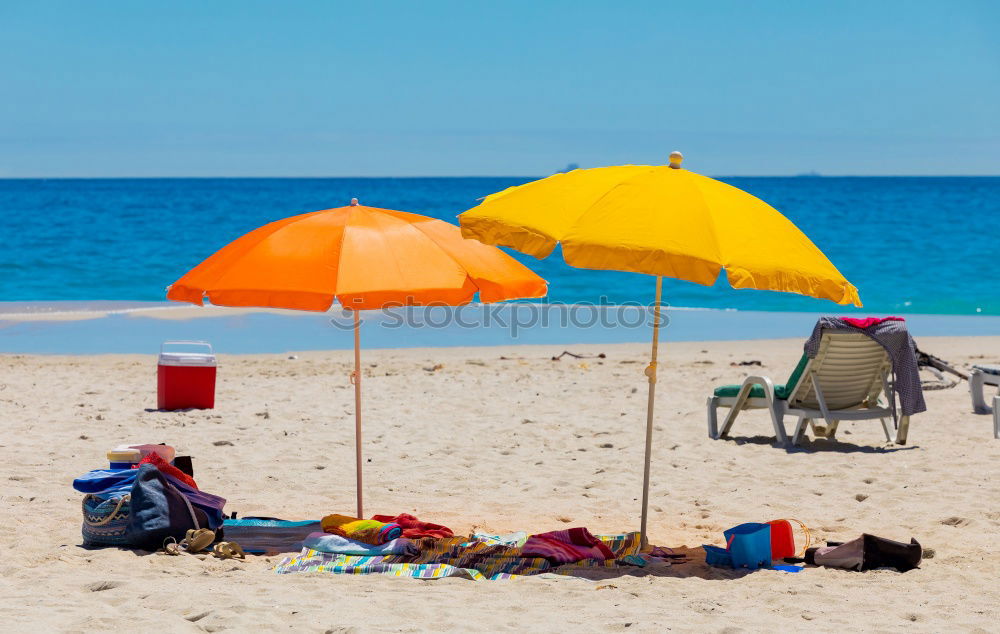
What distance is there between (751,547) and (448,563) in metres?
1.40

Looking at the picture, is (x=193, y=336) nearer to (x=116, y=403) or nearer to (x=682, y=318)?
(x=116, y=403)

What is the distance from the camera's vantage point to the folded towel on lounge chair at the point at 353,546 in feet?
16.7

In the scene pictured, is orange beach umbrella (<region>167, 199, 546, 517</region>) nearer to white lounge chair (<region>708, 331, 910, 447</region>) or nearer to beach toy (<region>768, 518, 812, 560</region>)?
beach toy (<region>768, 518, 812, 560</region>)

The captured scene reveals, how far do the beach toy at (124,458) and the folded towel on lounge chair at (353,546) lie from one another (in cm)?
100

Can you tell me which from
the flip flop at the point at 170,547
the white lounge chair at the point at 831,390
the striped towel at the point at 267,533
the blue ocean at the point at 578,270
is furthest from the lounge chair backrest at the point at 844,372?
the blue ocean at the point at 578,270

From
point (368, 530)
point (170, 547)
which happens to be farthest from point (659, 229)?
point (170, 547)

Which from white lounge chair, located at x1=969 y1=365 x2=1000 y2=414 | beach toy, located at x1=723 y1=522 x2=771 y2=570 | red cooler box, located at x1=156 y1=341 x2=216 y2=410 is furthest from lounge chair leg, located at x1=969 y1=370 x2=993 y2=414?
red cooler box, located at x1=156 y1=341 x2=216 y2=410

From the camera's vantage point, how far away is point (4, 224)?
4688cm

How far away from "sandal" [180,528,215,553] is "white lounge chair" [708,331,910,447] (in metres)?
4.29

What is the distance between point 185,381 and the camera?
29.5 feet

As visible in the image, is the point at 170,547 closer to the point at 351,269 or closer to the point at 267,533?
the point at 267,533

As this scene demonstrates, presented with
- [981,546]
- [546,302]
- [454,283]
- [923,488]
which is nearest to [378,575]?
[454,283]

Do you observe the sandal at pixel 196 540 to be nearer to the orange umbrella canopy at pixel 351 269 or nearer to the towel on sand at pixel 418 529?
the towel on sand at pixel 418 529

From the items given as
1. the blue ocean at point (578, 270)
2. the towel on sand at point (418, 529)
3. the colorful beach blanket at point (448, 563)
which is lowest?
the colorful beach blanket at point (448, 563)
